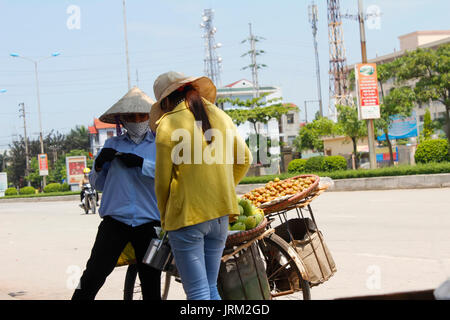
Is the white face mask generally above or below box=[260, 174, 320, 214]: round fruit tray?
above

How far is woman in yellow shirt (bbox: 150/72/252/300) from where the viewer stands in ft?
10.8

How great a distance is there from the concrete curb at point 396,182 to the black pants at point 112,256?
18.6 m

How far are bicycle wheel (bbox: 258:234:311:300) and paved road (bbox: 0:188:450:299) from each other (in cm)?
77

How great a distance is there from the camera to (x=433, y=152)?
24703 millimetres

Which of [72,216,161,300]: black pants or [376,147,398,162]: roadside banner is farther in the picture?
[376,147,398,162]: roadside banner

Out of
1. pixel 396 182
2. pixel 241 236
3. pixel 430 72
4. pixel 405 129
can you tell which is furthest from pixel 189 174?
pixel 405 129

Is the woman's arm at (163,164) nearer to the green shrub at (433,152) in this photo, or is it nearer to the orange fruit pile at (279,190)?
the orange fruit pile at (279,190)

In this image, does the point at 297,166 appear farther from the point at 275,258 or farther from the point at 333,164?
the point at 275,258

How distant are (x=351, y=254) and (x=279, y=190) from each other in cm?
305

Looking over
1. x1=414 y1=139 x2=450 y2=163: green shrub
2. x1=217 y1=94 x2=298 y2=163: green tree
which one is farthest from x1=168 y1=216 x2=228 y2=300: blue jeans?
x1=217 y1=94 x2=298 y2=163: green tree

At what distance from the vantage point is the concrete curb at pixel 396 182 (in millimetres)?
21297

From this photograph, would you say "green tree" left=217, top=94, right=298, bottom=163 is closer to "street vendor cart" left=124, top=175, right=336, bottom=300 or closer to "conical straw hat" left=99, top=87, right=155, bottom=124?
"street vendor cart" left=124, top=175, right=336, bottom=300

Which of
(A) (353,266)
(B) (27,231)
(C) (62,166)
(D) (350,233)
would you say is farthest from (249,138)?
(C) (62,166)

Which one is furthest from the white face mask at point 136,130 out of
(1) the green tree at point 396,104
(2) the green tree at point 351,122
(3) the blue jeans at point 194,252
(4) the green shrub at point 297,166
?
(2) the green tree at point 351,122
